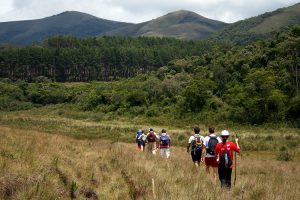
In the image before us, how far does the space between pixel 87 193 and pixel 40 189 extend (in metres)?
1.39

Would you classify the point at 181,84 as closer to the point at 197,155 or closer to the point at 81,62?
the point at 197,155

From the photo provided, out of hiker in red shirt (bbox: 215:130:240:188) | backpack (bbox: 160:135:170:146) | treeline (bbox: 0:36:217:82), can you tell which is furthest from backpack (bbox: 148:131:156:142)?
treeline (bbox: 0:36:217:82)

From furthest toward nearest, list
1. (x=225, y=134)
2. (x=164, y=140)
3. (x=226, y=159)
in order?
(x=164, y=140), (x=226, y=159), (x=225, y=134)

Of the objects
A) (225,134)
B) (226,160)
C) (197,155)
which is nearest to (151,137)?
(197,155)

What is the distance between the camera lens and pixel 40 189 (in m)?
7.43

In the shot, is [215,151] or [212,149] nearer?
[215,151]

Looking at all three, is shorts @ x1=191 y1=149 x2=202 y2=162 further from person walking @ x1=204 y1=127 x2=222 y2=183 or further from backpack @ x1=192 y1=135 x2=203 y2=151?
person walking @ x1=204 y1=127 x2=222 y2=183

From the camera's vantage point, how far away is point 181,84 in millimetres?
74500

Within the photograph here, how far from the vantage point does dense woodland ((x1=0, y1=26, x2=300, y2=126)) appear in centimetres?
5069

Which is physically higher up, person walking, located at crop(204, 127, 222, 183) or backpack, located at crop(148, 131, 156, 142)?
person walking, located at crop(204, 127, 222, 183)

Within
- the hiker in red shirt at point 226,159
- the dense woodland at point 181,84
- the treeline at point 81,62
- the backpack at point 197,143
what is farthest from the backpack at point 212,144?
the treeline at point 81,62

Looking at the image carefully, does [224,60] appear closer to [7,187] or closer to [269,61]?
[269,61]

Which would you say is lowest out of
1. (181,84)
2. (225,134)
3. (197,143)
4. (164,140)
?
(181,84)

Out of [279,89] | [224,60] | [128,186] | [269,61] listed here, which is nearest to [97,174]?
[128,186]
